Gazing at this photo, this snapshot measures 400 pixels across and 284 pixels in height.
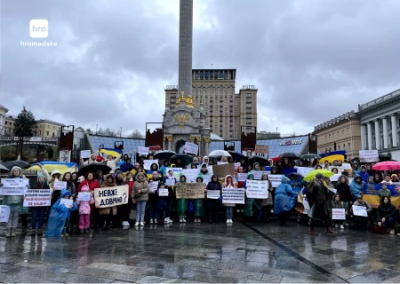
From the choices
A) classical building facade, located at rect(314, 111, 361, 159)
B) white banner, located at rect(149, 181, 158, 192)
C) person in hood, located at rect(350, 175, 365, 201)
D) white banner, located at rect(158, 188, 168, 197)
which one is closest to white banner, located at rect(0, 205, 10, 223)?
white banner, located at rect(149, 181, 158, 192)

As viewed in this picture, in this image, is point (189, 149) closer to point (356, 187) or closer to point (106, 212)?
point (106, 212)

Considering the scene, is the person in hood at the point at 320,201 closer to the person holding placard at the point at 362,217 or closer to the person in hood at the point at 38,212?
the person holding placard at the point at 362,217

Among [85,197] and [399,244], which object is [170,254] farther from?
[399,244]

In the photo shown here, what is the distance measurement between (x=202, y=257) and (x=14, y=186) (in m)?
5.72

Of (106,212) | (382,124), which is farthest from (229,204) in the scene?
(382,124)

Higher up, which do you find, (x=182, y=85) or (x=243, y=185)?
(x=182, y=85)

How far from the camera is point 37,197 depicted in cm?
905

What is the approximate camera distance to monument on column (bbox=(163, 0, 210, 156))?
38.2 m

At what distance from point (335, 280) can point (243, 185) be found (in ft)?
23.2

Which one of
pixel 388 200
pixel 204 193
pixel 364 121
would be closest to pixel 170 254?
pixel 204 193

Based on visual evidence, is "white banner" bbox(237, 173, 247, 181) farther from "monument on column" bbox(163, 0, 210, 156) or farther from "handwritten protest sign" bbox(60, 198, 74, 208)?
"monument on column" bbox(163, 0, 210, 156)

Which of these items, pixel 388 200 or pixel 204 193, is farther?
pixel 204 193

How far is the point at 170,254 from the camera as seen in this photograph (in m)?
6.43

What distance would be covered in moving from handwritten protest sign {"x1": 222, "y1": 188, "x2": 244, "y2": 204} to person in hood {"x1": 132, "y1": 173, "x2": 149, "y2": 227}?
8.44ft
